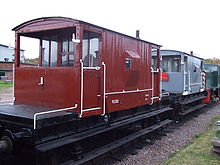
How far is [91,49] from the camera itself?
5668mm

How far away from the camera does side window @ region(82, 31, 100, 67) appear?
553 centimetres

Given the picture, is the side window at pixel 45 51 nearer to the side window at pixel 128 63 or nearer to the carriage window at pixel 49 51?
the carriage window at pixel 49 51

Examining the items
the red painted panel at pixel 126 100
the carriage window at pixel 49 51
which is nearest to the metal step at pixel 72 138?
the red painted panel at pixel 126 100

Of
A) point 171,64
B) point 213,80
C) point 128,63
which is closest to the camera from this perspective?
point 128,63

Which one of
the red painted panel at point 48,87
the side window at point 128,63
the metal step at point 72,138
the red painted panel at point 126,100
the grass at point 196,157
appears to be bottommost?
the grass at point 196,157

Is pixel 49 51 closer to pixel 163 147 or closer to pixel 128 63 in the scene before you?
pixel 128 63

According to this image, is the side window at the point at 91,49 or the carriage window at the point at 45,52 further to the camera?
the carriage window at the point at 45,52

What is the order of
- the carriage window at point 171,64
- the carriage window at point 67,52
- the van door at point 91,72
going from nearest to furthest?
the van door at point 91,72, the carriage window at point 67,52, the carriage window at point 171,64

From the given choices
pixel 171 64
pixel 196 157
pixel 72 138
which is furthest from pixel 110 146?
pixel 171 64

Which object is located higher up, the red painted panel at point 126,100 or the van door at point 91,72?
the van door at point 91,72

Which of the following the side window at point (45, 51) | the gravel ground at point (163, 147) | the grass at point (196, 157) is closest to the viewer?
the grass at point (196, 157)

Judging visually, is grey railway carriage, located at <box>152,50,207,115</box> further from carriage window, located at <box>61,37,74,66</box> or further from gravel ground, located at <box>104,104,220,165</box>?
carriage window, located at <box>61,37,74,66</box>

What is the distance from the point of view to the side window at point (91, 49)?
5531mm

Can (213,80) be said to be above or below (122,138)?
above
